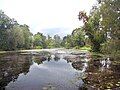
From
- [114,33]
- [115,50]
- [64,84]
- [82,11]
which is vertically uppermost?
[82,11]

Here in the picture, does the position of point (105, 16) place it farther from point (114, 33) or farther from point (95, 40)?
point (95, 40)

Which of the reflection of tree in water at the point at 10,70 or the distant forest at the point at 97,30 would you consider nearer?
the reflection of tree in water at the point at 10,70

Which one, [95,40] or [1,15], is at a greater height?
[1,15]

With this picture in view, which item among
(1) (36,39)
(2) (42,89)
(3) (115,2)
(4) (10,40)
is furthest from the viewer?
(1) (36,39)

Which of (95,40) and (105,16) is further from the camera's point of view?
(95,40)

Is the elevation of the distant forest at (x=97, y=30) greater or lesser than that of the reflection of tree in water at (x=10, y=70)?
greater

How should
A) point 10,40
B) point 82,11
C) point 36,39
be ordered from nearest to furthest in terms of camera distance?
1. point 82,11
2. point 10,40
3. point 36,39

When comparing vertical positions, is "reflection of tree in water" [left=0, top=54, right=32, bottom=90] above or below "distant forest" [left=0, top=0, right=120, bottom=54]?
below

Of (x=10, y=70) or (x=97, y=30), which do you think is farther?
(x=97, y=30)

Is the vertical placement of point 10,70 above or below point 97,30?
below

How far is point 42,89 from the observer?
15.9m

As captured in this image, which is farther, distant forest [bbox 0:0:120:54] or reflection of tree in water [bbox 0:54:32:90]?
distant forest [bbox 0:0:120:54]

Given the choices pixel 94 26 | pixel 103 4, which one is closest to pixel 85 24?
pixel 94 26

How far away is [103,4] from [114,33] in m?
3.90
